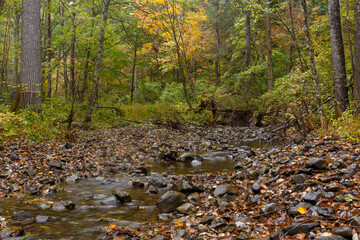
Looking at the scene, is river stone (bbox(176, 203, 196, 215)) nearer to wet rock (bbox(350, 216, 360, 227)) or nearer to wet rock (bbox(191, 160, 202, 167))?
wet rock (bbox(350, 216, 360, 227))

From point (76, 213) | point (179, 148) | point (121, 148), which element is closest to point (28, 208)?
point (76, 213)

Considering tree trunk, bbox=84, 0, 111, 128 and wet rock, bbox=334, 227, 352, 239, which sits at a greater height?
tree trunk, bbox=84, 0, 111, 128

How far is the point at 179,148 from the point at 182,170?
2.88 metres

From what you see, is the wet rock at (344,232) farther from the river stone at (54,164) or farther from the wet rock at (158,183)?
the river stone at (54,164)

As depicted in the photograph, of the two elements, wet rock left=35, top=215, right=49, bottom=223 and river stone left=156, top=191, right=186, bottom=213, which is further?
river stone left=156, top=191, right=186, bottom=213

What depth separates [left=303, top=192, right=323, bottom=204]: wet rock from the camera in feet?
11.1

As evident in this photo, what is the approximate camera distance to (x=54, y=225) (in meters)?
3.66

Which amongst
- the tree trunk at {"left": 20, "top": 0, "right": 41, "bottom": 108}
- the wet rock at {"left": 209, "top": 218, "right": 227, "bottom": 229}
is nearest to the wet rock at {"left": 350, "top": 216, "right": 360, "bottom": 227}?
the wet rock at {"left": 209, "top": 218, "right": 227, "bottom": 229}

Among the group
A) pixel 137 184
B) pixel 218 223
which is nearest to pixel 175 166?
pixel 137 184

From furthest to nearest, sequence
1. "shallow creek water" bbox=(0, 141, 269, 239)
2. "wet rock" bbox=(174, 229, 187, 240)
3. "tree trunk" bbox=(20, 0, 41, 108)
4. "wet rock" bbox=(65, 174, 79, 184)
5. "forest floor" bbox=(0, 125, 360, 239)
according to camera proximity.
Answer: "tree trunk" bbox=(20, 0, 41, 108) < "wet rock" bbox=(65, 174, 79, 184) < "shallow creek water" bbox=(0, 141, 269, 239) < "wet rock" bbox=(174, 229, 187, 240) < "forest floor" bbox=(0, 125, 360, 239)

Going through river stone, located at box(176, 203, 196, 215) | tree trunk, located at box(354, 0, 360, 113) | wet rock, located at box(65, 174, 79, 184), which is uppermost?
tree trunk, located at box(354, 0, 360, 113)

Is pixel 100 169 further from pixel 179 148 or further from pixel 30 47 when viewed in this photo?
pixel 30 47

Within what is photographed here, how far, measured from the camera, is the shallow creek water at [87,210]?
11.5ft

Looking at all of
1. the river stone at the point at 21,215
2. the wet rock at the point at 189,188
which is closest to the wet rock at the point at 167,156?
the wet rock at the point at 189,188
